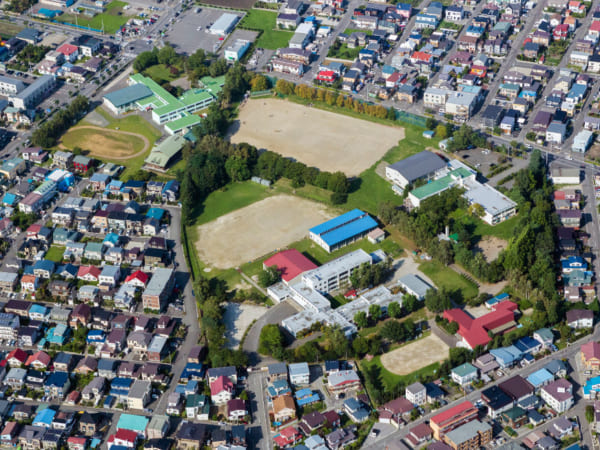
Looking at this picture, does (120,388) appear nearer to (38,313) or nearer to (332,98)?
(38,313)

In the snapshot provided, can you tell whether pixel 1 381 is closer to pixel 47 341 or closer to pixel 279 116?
pixel 47 341

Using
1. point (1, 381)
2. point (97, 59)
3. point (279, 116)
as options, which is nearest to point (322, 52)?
point (279, 116)

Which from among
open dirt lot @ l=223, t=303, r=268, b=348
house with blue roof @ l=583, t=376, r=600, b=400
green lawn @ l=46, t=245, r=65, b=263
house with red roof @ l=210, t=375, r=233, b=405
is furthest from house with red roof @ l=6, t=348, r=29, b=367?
house with blue roof @ l=583, t=376, r=600, b=400

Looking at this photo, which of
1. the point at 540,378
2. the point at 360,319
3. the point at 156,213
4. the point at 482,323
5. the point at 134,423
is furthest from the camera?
the point at 156,213

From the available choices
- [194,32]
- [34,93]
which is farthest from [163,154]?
[194,32]

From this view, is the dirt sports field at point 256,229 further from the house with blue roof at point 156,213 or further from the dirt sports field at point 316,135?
the dirt sports field at point 316,135

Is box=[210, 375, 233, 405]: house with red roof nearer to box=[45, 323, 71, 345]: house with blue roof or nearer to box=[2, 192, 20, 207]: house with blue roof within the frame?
box=[45, 323, 71, 345]: house with blue roof
